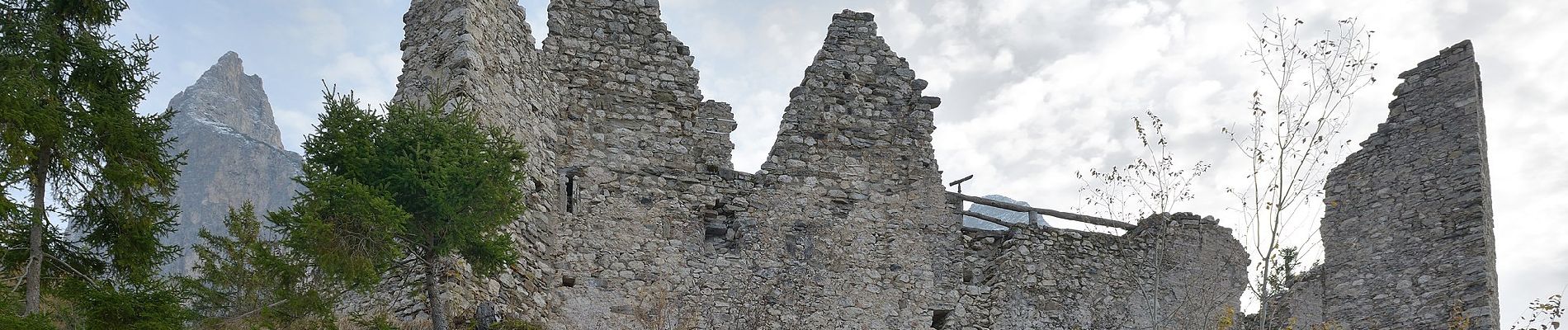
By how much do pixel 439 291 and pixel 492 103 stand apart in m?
2.22

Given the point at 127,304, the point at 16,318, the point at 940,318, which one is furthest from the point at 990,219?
the point at 16,318

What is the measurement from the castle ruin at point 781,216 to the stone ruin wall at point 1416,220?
0.16 feet

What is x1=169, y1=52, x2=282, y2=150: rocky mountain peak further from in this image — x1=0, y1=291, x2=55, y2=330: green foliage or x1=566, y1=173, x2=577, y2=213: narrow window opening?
x1=0, y1=291, x2=55, y2=330: green foliage

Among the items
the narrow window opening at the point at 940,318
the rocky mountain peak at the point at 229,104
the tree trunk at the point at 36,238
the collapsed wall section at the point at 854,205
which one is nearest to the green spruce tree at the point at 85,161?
the tree trunk at the point at 36,238

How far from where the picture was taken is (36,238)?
891cm

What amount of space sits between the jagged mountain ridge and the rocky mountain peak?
56 mm

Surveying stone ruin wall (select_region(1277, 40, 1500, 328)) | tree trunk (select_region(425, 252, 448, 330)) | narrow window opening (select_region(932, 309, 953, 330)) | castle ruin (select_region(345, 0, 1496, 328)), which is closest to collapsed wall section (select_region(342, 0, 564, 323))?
castle ruin (select_region(345, 0, 1496, 328))

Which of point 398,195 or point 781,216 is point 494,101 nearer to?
point 398,195

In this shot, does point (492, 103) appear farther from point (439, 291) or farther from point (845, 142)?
point (845, 142)

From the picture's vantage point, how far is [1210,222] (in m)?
16.3

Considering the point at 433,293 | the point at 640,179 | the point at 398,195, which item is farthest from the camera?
the point at 640,179

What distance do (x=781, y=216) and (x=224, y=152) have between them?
71545 mm

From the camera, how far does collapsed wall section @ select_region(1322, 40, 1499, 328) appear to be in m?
15.1

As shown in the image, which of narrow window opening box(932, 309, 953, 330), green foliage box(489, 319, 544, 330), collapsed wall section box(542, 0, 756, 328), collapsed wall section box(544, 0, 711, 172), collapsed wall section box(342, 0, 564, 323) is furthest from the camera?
narrow window opening box(932, 309, 953, 330)
